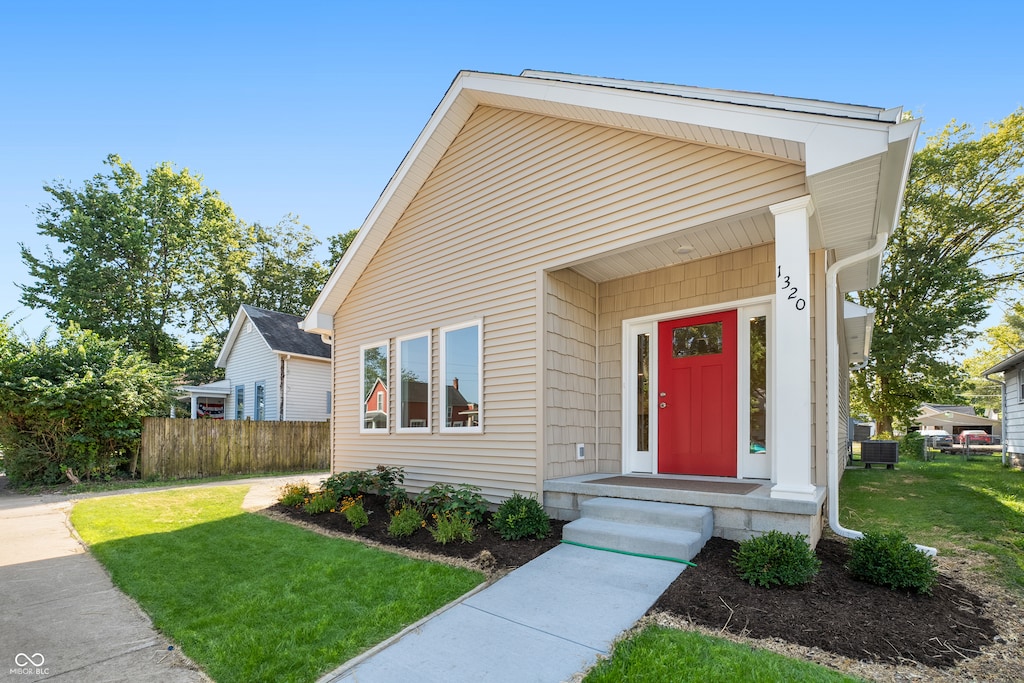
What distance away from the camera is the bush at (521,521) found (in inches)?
192

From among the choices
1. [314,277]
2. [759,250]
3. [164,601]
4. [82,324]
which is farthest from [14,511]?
[314,277]

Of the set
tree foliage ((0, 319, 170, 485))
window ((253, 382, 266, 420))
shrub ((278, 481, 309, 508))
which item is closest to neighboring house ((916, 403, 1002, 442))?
shrub ((278, 481, 309, 508))

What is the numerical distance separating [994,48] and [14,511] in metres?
18.2

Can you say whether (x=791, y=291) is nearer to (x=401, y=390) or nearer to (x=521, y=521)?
(x=521, y=521)

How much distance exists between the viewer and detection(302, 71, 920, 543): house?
13.2 feet

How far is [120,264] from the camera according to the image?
21172 mm

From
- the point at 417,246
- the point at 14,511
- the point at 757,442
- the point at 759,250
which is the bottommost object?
the point at 14,511

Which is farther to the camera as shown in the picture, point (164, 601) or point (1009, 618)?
point (164, 601)

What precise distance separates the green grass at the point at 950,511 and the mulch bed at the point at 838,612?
1.17 m

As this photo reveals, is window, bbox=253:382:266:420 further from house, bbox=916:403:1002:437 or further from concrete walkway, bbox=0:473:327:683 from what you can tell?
house, bbox=916:403:1002:437

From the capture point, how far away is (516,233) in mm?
6105

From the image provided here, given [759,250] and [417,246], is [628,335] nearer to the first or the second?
[759,250]

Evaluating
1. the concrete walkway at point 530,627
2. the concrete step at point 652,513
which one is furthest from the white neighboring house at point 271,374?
the concrete walkway at point 530,627

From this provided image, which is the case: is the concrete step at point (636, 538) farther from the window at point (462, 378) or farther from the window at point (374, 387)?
the window at point (374, 387)
